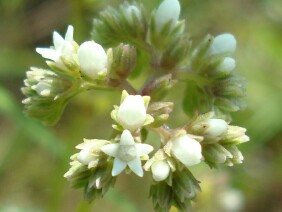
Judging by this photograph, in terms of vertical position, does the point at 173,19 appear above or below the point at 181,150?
above

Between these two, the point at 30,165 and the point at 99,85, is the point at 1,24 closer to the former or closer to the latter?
the point at 30,165

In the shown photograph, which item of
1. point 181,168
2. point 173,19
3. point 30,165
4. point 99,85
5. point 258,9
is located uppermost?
point 258,9

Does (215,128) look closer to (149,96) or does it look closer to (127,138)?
(149,96)

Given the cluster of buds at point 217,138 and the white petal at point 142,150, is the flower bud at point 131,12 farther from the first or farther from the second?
the white petal at point 142,150

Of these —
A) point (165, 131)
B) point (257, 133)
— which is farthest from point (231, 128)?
point (257, 133)

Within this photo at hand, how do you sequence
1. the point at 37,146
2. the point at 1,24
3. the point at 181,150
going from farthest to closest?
the point at 1,24 < the point at 37,146 < the point at 181,150

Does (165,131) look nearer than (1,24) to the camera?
Yes

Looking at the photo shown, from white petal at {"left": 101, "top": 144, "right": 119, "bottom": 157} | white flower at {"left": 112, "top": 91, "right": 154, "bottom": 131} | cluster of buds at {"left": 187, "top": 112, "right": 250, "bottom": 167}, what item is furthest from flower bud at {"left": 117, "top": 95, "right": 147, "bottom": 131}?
cluster of buds at {"left": 187, "top": 112, "right": 250, "bottom": 167}

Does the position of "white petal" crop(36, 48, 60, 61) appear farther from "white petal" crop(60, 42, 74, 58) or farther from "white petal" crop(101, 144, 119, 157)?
"white petal" crop(101, 144, 119, 157)
